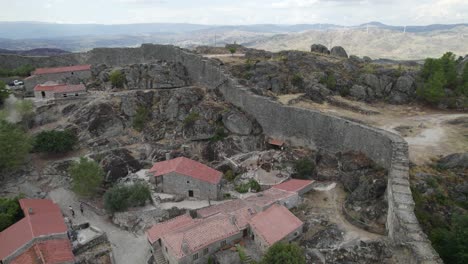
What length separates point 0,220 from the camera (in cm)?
2544

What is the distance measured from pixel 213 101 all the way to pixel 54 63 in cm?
Result: 2774

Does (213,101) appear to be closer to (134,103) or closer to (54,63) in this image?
(134,103)

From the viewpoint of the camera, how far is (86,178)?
30703 millimetres

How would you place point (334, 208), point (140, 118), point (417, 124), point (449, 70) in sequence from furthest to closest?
1. point (449, 70)
2. point (140, 118)
3. point (417, 124)
4. point (334, 208)

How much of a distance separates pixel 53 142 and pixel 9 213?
450 inches

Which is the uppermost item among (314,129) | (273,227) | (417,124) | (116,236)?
(417,124)

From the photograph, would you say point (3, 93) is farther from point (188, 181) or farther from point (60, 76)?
point (188, 181)

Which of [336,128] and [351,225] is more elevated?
[336,128]

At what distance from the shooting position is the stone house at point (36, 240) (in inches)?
858

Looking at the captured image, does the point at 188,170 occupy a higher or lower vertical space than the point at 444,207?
lower

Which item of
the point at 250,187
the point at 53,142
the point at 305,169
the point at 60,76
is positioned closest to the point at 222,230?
the point at 250,187

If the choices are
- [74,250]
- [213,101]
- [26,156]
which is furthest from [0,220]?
[213,101]

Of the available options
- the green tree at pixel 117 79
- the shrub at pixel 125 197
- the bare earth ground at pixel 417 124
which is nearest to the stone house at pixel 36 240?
the shrub at pixel 125 197

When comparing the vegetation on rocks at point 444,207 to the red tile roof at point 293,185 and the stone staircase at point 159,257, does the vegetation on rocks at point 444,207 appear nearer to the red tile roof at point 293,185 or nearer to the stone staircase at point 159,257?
the red tile roof at point 293,185
